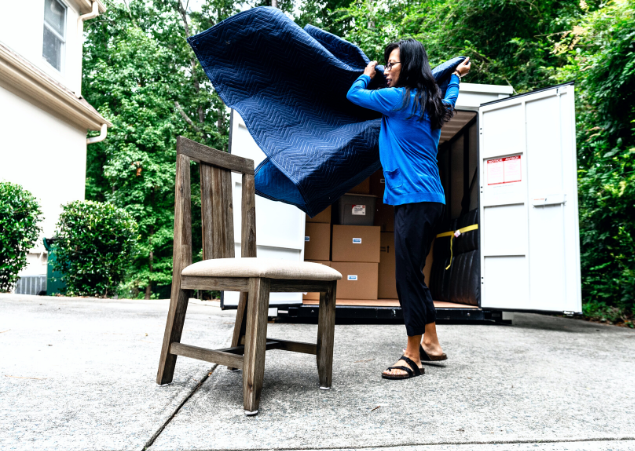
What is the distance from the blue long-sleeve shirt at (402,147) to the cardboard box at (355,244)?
3102 millimetres

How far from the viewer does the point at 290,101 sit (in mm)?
2586

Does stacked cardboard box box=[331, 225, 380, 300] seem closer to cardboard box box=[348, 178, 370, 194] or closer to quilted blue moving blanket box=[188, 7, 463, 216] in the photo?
cardboard box box=[348, 178, 370, 194]

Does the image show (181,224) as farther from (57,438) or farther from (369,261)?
(369,261)

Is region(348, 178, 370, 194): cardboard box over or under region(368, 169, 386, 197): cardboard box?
under

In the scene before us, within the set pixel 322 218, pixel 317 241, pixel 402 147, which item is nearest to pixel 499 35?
pixel 322 218

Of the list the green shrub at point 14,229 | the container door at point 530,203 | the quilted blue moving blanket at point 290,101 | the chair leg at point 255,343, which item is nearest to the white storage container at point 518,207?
the container door at point 530,203

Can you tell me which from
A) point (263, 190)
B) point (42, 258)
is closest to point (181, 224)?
point (263, 190)

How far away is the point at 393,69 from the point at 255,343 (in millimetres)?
1629

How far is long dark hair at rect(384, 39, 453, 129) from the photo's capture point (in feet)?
7.98

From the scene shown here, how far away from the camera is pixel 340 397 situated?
198 centimetres

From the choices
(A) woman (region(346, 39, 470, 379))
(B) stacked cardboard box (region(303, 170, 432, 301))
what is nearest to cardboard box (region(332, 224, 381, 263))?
(B) stacked cardboard box (region(303, 170, 432, 301))

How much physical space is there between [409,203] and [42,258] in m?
6.84

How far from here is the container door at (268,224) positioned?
4.38m

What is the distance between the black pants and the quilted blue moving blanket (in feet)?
1.30
